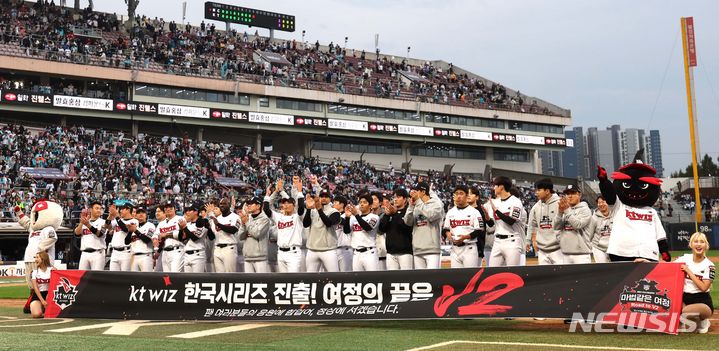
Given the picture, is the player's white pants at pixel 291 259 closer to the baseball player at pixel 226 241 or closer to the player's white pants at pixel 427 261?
the baseball player at pixel 226 241

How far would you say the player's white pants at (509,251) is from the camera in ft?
36.8

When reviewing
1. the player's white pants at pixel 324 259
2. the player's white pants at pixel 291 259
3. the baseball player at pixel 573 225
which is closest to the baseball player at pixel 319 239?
the player's white pants at pixel 324 259

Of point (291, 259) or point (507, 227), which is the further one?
point (291, 259)

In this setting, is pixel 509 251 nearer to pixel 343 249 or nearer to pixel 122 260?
pixel 343 249

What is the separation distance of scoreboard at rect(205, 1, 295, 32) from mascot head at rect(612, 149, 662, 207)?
53.8 meters

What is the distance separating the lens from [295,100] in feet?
178

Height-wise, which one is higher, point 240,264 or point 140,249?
point 140,249

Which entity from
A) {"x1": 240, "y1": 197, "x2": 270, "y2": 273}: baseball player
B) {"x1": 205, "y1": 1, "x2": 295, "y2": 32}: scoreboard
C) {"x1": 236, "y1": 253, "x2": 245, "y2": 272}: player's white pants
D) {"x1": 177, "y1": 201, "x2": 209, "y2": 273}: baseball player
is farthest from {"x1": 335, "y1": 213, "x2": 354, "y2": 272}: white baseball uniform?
{"x1": 205, "y1": 1, "x2": 295, "y2": 32}: scoreboard

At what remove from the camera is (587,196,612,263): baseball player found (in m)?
Answer: 12.1

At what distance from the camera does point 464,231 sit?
11.3 meters

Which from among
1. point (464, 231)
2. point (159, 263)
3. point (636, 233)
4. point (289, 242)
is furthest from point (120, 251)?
point (636, 233)

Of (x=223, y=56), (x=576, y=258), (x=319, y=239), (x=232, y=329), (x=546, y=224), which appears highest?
(x=223, y=56)

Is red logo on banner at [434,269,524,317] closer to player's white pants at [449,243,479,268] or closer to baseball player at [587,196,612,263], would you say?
player's white pants at [449,243,479,268]

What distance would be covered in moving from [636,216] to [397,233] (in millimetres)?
4034
